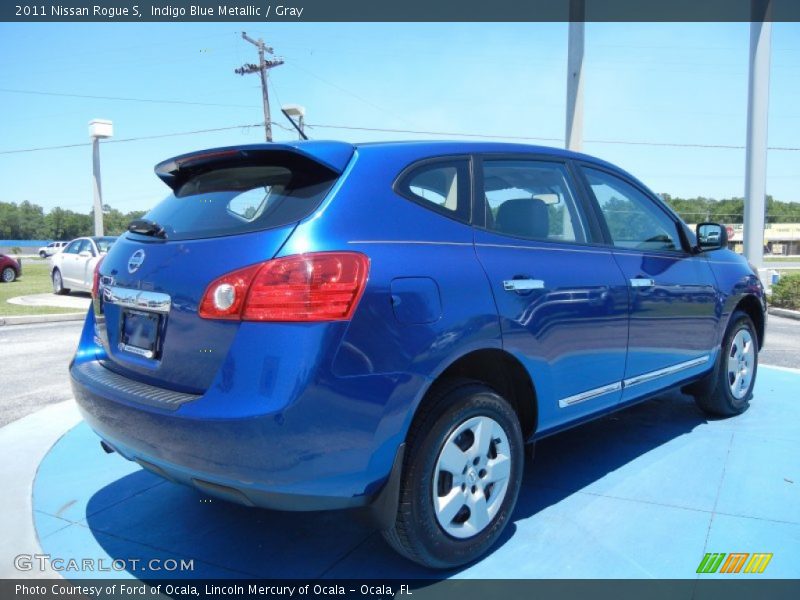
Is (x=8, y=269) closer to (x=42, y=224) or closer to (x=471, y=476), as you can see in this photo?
(x=471, y=476)

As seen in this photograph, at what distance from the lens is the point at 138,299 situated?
102 inches

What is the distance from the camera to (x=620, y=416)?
195 inches

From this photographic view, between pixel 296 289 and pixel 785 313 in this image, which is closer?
pixel 296 289

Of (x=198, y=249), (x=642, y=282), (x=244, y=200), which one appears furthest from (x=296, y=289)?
(x=642, y=282)

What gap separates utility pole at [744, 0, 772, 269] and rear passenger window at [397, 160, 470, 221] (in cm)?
1182

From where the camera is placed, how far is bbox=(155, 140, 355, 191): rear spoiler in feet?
7.95

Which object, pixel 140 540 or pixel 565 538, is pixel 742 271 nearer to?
pixel 565 538

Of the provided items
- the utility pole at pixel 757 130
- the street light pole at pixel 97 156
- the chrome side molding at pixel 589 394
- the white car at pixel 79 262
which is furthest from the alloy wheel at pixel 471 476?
the street light pole at pixel 97 156

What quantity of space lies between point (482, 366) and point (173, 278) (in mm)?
1355

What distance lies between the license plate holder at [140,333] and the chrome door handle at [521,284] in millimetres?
1438

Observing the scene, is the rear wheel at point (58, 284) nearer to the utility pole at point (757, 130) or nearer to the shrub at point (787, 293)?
the utility pole at point (757, 130)

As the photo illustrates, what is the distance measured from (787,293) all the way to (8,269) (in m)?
23.3

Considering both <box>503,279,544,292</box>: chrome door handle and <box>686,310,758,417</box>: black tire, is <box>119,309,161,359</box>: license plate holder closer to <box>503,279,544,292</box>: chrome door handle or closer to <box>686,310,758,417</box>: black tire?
<box>503,279,544,292</box>: chrome door handle

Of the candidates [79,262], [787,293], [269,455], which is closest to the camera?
[269,455]
